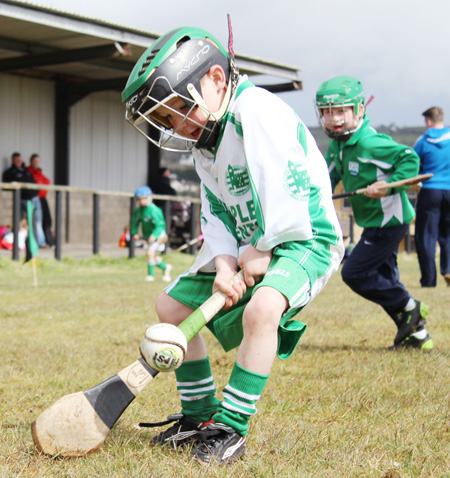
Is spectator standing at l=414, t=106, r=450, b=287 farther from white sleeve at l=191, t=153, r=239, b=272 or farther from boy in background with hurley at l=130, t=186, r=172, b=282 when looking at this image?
white sleeve at l=191, t=153, r=239, b=272

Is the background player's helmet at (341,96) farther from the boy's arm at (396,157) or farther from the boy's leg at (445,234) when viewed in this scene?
the boy's leg at (445,234)

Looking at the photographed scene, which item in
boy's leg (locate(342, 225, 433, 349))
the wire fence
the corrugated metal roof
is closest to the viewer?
boy's leg (locate(342, 225, 433, 349))

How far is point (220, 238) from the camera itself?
3.04 m

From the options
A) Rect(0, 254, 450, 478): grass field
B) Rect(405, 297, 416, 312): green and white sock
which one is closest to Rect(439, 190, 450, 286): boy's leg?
Rect(0, 254, 450, 478): grass field

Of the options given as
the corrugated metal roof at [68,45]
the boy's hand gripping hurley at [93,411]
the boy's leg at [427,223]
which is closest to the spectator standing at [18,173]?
the corrugated metal roof at [68,45]

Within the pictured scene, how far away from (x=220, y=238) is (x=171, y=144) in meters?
0.44

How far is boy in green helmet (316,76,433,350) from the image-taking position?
5000 mm

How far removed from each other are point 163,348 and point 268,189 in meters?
0.70

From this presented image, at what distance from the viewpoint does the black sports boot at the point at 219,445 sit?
261 cm

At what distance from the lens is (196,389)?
305 centimetres

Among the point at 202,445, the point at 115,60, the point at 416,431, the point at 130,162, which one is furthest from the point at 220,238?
the point at 130,162

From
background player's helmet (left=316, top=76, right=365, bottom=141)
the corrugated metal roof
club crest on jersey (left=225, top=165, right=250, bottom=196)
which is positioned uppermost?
the corrugated metal roof

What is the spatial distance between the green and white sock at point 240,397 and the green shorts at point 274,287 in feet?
0.61

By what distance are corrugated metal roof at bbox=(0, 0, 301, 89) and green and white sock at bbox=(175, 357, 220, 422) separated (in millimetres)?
10308
